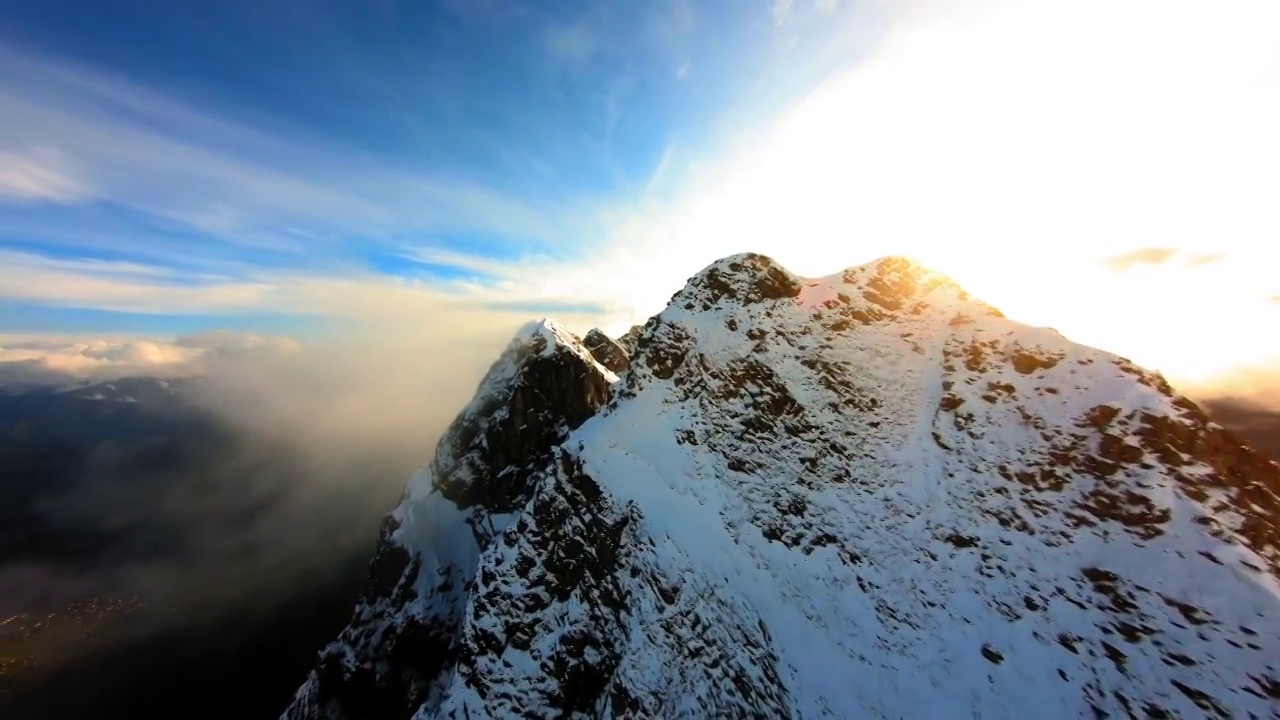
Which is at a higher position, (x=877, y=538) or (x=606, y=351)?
(x=606, y=351)

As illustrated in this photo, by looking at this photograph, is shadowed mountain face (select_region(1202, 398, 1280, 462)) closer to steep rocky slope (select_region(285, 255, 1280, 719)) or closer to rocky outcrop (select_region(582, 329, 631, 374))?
steep rocky slope (select_region(285, 255, 1280, 719))

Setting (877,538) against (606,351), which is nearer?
(877,538)

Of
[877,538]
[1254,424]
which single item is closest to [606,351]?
[877,538]

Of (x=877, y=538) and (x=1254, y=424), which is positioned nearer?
(x=877, y=538)

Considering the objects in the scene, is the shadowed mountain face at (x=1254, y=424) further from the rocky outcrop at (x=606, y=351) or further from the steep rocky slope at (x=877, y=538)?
the rocky outcrop at (x=606, y=351)

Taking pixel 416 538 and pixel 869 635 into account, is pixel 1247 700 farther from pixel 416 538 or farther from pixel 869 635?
pixel 416 538

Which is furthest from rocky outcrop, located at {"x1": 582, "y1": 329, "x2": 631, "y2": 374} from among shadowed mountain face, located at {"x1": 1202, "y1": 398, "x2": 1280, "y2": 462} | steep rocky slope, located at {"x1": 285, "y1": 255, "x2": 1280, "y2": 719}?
shadowed mountain face, located at {"x1": 1202, "y1": 398, "x2": 1280, "y2": 462}

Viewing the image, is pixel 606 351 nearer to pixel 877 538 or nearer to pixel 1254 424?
pixel 877 538

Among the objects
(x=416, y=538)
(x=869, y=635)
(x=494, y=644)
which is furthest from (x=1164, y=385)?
(x=416, y=538)
